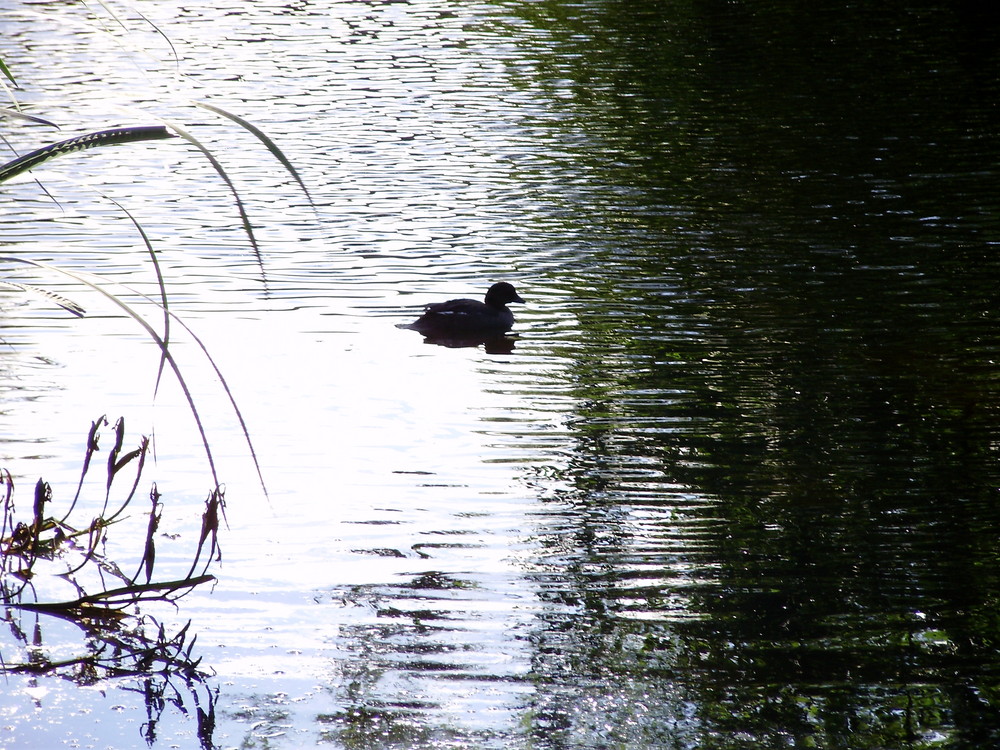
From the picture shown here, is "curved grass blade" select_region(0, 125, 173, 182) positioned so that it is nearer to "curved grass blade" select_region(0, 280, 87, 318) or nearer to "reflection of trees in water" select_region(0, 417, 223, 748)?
"curved grass blade" select_region(0, 280, 87, 318)

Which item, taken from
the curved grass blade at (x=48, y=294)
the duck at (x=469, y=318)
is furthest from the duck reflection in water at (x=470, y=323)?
the curved grass blade at (x=48, y=294)

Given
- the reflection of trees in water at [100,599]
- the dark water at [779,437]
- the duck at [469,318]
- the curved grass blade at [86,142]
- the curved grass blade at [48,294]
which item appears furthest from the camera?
the duck at [469,318]

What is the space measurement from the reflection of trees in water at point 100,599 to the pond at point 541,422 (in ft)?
0.12

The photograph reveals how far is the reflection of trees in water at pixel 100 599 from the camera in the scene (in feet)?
17.7

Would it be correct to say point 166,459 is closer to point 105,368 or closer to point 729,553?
point 105,368

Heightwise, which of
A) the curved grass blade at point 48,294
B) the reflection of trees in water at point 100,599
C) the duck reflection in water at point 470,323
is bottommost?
the duck reflection in water at point 470,323

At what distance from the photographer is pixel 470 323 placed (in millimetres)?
10367

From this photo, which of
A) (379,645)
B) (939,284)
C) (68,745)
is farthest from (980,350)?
(68,745)

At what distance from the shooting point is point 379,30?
27469mm

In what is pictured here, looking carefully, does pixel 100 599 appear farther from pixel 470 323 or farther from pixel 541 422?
pixel 470 323

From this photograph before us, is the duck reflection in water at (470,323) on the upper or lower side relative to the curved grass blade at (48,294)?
lower

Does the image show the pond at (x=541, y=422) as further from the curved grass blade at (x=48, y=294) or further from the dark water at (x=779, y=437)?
A: the curved grass blade at (x=48, y=294)

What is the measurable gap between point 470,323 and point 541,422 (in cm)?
176

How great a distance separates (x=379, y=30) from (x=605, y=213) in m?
14.7
